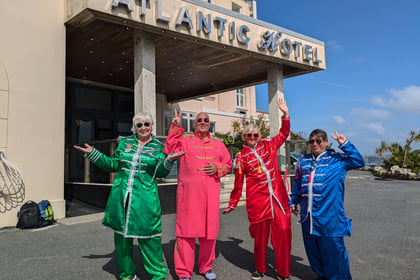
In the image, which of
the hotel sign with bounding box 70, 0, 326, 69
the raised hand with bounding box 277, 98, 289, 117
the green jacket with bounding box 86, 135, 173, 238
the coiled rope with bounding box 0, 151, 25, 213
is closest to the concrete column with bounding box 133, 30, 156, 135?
the hotel sign with bounding box 70, 0, 326, 69

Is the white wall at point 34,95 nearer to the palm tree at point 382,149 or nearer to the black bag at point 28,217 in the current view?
the black bag at point 28,217

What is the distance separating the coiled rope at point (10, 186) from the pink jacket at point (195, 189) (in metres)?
4.61

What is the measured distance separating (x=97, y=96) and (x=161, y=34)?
22.8 ft

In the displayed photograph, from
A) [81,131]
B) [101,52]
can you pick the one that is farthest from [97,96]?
[101,52]

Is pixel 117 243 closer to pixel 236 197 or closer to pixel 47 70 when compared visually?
pixel 236 197

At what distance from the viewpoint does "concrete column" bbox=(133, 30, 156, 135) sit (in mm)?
7660

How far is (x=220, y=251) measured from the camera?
4.44 metres

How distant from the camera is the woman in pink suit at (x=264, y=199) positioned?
11.1 ft

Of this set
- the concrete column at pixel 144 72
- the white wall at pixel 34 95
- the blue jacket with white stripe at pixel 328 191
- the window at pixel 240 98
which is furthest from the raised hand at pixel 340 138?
the window at pixel 240 98

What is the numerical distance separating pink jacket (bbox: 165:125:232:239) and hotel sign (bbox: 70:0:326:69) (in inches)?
180

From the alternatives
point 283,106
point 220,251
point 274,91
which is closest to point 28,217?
point 220,251

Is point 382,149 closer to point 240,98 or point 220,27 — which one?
point 240,98

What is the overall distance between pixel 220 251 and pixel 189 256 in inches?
48.9

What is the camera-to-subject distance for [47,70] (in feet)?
23.1
